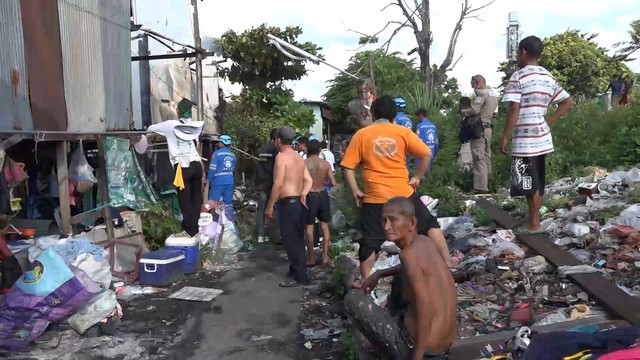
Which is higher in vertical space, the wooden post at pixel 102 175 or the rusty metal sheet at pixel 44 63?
the rusty metal sheet at pixel 44 63

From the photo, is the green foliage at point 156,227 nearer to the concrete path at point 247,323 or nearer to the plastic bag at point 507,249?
the concrete path at point 247,323

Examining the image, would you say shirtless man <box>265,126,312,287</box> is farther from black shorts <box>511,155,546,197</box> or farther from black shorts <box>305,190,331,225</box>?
black shorts <box>511,155,546,197</box>

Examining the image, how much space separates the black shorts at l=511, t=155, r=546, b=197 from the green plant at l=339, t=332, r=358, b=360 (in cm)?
228

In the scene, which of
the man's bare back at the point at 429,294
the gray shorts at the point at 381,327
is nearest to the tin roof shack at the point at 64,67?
the gray shorts at the point at 381,327

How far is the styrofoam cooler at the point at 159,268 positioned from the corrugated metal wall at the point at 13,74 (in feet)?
7.01

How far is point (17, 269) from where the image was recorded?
6.10m

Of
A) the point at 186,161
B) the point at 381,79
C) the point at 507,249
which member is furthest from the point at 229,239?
the point at 381,79

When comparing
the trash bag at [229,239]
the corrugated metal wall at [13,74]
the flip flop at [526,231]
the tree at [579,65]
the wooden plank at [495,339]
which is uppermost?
the tree at [579,65]

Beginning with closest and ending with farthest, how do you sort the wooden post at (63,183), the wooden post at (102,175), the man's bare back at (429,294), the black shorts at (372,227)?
1. the man's bare back at (429,294)
2. the black shorts at (372,227)
3. the wooden post at (63,183)
4. the wooden post at (102,175)

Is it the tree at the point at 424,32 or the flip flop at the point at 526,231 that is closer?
the flip flop at the point at 526,231

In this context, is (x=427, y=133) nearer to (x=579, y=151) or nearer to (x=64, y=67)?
(x=579, y=151)

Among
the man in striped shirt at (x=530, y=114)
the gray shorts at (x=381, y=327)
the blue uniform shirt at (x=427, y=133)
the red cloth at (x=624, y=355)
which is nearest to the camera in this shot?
the red cloth at (x=624, y=355)

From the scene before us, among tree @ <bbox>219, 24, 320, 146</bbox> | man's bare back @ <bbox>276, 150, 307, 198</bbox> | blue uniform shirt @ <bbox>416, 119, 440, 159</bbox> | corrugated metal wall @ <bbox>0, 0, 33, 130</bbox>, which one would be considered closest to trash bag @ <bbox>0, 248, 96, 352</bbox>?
corrugated metal wall @ <bbox>0, 0, 33, 130</bbox>

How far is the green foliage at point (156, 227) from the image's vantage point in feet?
27.6
